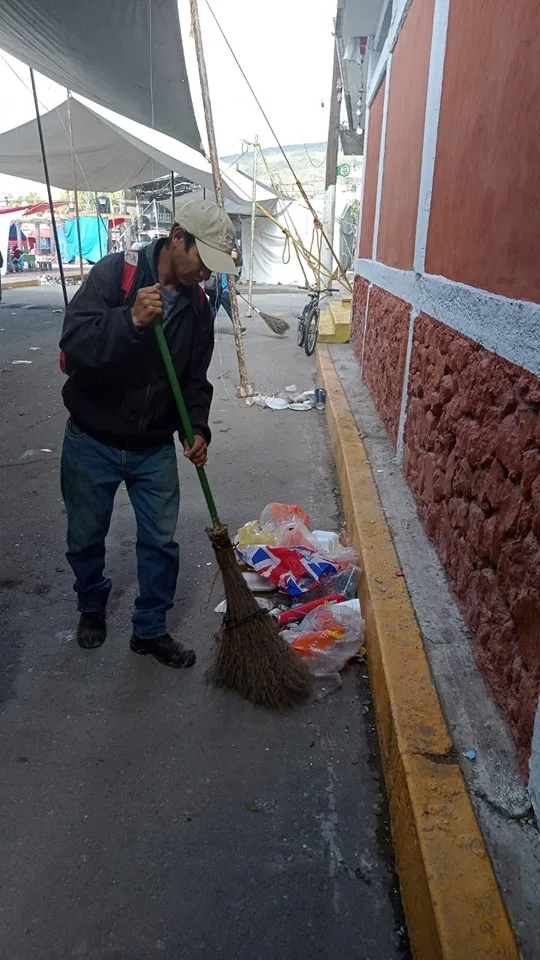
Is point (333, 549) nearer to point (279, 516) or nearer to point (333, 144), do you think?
point (279, 516)

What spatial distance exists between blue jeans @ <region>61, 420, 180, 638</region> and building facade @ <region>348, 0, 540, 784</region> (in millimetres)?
1204

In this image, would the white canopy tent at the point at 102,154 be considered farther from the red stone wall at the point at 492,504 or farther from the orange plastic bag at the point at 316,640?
the orange plastic bag at the point at 316,640

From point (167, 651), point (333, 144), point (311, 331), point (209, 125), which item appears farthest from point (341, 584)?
point (333, 144)

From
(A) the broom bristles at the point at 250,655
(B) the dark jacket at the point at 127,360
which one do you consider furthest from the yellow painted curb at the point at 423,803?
(B) the dark jacket at the point at 127,360

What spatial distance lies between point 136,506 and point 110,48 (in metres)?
6.49

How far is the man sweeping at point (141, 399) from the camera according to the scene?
7.41 feet

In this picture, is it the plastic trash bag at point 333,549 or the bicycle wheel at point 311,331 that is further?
the bicycle wheel at point 311,331

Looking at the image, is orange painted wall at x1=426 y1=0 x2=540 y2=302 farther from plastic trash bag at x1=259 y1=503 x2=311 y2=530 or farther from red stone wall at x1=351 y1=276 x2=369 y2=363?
red stone wall at x1=351 y1=276 x2=369 y2=363

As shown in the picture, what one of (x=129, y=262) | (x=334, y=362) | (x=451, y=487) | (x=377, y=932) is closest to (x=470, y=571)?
(x=451, y=487)

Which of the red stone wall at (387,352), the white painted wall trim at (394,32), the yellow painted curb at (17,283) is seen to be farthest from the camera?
the yellow painted curb at (17,283)

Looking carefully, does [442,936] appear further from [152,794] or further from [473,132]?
[473,132]

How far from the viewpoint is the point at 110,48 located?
7008 millimetres

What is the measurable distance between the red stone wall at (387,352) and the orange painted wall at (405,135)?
358mm

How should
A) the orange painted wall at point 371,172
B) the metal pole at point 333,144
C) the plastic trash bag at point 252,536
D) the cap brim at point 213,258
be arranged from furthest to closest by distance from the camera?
the metal pole at point 333,144, the orange painted wall at point 371,172, the plastic trash bag at point 252,536, the cap brim at point 213,258
